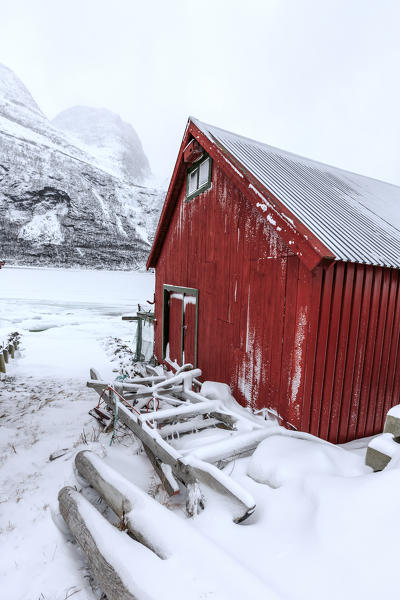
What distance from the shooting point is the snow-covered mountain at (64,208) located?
326 feet

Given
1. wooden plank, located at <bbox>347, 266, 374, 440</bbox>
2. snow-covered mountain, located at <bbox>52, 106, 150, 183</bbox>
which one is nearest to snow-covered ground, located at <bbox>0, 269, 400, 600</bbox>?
wooden plank, located at <bbox>347, 266, 374, 440</bbox>

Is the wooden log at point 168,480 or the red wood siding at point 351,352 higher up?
the red wood siding at point 351,352

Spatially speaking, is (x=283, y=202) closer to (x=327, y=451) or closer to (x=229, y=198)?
(x=229, y=198)

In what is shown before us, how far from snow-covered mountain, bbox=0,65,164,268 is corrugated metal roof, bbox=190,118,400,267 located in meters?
99.0

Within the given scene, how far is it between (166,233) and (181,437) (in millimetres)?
6629

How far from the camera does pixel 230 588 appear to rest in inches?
73.5

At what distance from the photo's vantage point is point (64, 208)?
358 ft

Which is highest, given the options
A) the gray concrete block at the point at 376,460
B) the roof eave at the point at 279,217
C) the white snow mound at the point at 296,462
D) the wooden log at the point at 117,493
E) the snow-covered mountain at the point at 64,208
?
the snow-covered mountain at the point at 64,208

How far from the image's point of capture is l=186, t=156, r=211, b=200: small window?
662cm

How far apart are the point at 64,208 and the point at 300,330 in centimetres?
12213

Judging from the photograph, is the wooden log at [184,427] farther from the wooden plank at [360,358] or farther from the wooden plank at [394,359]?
Answer: the wooden plank at [394,359]

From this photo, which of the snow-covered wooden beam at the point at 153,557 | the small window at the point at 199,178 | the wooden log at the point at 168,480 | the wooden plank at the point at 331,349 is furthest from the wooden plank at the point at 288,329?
the small window at the point at 199,178

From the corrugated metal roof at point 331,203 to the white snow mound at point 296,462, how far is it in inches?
90.8

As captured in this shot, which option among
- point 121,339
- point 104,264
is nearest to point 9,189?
point 104,264
